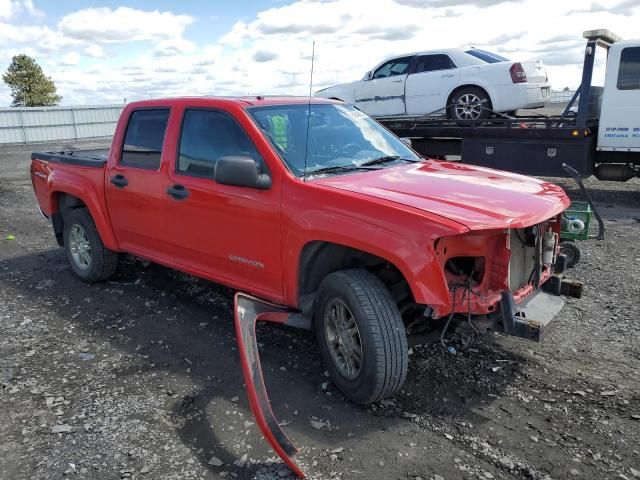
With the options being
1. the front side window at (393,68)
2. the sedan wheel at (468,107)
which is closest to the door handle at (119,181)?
the sedan wheel at (468,107)

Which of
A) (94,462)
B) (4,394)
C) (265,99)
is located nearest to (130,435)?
(94,462)

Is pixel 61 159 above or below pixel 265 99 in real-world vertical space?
below

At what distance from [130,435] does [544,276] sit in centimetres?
286

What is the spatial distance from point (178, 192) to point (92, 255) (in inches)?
74.2

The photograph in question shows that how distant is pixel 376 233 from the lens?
3217 millimetres

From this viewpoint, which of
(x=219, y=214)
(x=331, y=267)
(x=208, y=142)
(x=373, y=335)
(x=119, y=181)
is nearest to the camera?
(x=373, y=335)

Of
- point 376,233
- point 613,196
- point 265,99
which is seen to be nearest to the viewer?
point 376,233

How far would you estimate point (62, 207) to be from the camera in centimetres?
626

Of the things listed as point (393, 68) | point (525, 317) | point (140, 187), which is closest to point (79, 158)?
point (140, 187)

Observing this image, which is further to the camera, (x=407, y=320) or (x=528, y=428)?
(x=407, y=320)

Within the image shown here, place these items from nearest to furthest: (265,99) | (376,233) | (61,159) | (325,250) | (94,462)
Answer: (94,462) → (376,233) → (325,250) → (265,99) → (61,159)

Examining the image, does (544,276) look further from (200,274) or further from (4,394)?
(4,394)

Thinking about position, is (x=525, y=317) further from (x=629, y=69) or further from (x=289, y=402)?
(x=629, y=69)

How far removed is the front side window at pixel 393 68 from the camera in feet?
38.2
